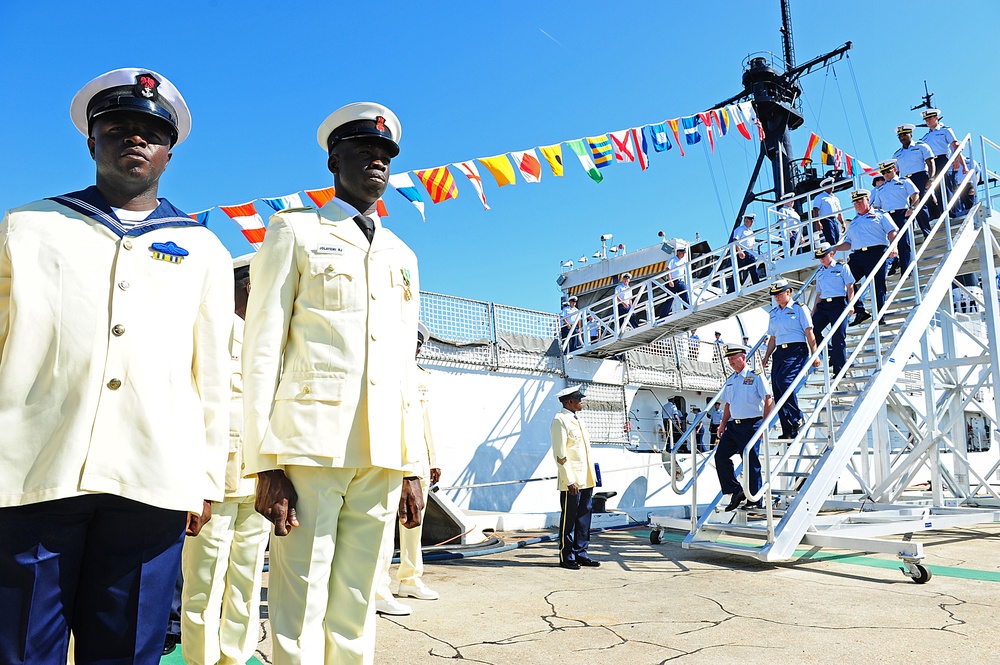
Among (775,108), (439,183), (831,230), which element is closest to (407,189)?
(439,183)

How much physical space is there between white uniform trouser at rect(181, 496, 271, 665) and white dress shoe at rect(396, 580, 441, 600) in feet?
6.44

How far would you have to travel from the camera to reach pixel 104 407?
1782mm

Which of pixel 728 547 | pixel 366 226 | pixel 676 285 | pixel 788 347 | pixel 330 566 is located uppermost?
pixel 676 285

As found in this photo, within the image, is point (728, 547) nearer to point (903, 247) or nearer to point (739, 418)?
point (739, 418)

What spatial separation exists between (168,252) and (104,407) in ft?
1.43

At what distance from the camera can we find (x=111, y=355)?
1.80m

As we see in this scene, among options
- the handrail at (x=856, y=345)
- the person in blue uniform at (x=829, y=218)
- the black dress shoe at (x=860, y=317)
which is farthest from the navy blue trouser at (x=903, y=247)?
the person in blue uniform at (x=829, y=218)

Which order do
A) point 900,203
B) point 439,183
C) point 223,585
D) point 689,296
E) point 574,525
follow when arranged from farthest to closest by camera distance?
point 689,296, point 439,183, point 900,203, point 574,525, point 223,585

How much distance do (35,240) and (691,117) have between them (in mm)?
13901

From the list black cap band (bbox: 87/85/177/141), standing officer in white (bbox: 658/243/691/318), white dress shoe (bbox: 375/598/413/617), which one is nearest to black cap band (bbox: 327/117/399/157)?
black cap band (bbox: 87/85/177/141)

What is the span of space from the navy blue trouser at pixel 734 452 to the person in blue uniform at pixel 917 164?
433cm

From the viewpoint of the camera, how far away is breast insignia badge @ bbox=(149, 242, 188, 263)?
6.35ft

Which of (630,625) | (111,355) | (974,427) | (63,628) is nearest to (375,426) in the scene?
(111,355)

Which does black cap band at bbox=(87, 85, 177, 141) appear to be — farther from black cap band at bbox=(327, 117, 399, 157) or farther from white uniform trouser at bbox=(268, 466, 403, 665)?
white uniform trouser at bbox=(268, 466, 403, 665)
